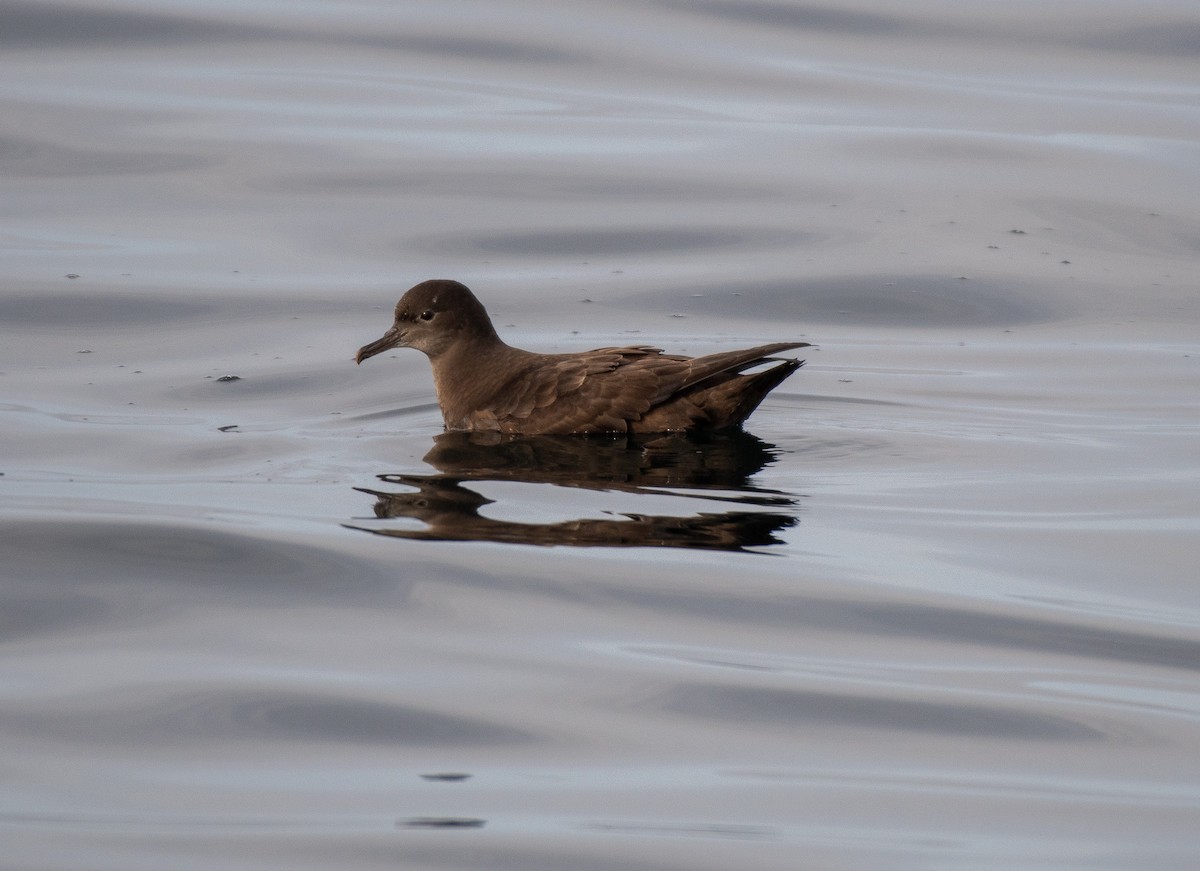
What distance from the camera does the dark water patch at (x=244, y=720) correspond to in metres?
4.29

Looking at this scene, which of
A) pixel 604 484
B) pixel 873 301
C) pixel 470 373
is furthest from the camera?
pixel 873 301

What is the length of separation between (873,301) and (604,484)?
4533 millimetres

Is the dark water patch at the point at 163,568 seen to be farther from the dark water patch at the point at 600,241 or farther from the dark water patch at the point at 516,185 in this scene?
the dark water patch at the point at 516,185

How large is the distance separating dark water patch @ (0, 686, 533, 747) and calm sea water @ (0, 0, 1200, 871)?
18 millimetres

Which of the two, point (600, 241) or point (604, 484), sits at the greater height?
point (600, 241)

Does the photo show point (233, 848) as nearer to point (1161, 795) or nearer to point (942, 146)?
point (1161, 795)

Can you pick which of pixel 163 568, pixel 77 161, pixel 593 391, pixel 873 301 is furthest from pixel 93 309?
pixel 163 568

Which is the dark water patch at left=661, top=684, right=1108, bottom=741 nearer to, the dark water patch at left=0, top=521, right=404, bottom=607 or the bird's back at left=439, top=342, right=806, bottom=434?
the dark water patch at left=0, top=521, right=404, bottom=607

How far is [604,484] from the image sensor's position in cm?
665

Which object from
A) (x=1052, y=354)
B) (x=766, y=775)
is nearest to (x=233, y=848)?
(x=766, y=775)

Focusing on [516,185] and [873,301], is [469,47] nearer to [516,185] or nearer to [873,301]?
[516,185]

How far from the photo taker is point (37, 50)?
588 inches

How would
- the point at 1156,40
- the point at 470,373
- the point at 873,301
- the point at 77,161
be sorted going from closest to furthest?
the point at 470,373 → the point at 873,301 → the point at 77,161 → the point at 1156,40

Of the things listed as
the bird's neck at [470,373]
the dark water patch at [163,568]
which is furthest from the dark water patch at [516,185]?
the dark water patch at [163,568]
